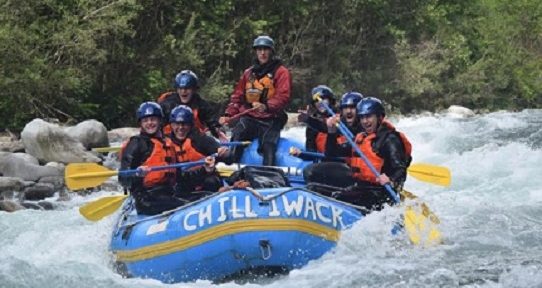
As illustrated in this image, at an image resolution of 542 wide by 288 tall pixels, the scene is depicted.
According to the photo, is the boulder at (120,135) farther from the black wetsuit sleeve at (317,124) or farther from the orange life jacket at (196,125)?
the black wetsuit sleeve at (317,124)

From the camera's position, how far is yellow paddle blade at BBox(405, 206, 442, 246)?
695 cm

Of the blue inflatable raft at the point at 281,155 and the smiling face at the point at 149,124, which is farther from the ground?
the smiling face at the point at 149,124

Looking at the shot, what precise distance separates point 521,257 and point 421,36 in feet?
72.9

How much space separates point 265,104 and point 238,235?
107 inches

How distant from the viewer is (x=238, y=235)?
20.7 ft

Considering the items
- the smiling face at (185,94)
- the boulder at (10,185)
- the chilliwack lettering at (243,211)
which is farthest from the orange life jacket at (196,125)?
the boulder at (10,185)

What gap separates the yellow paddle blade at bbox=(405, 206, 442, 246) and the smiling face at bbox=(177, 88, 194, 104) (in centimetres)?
250

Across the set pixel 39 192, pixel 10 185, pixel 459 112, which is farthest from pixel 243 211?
pixel 459 112

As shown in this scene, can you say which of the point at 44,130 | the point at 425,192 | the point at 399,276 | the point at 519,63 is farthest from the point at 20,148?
the point at 519,63

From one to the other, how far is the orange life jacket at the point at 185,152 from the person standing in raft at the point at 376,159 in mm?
1264

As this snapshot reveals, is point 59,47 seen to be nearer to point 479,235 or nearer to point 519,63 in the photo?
point 479,235

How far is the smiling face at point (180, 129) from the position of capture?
24.0ft

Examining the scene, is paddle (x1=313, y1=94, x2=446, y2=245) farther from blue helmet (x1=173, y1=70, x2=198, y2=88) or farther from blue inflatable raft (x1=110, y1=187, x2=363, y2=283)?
blue helmet (x1=173, y1=70, x2=198, y2=88)

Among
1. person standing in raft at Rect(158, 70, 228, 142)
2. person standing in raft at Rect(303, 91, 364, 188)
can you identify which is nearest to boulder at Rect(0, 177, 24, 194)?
person standing in raft at Rect(158, 70, 228, 142)
